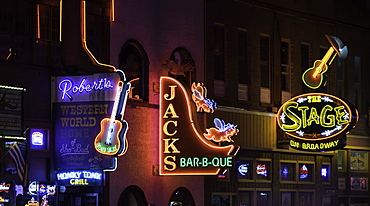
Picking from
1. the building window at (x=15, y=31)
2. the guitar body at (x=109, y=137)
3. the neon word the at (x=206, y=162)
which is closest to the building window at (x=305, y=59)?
the neon word the at (x=206, y=162)

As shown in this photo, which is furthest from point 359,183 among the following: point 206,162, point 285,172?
point 206,162

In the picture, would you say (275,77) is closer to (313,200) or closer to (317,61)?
(317,61)

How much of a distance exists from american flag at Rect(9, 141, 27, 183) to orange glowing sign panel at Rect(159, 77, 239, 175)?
18.2 ft

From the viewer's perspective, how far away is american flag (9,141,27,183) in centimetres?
2341

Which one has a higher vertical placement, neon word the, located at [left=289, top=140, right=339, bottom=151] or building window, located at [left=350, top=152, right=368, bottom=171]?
neon word the, located at [left=289, top=140, right=339, bottom=151]

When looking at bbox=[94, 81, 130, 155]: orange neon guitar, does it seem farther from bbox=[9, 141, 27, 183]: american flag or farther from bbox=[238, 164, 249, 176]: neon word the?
bbox=[238, 164, 249, 176]: neon word the

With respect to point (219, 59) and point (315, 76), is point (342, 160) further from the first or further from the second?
point (219, 59)

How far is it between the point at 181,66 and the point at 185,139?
252cm

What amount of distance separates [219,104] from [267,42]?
14.4ft

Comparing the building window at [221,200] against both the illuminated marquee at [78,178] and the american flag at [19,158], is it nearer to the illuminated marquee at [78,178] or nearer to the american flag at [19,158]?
the illuminated marquee at [78,178]

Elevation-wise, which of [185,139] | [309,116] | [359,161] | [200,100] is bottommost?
[359,161]

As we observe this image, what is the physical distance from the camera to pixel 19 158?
2353cm

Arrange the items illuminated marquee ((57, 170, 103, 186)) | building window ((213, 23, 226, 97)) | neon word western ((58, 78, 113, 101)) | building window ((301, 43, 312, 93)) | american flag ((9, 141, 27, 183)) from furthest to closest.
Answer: building window ((301, 43, 312, 93))
building window ((213, 23, 226, 97))
illuminated marquee ((57, 170, 103, 186))
neon word western ((58, 78, 113, 101))
american flag ((9, 141, 27, 183))

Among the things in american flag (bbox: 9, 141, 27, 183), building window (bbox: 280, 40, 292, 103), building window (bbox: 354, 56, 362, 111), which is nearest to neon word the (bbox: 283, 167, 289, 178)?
building window (bbox: 280, 40, 292, 103)
